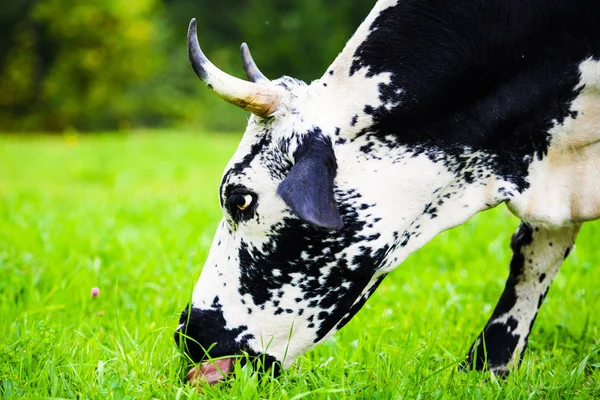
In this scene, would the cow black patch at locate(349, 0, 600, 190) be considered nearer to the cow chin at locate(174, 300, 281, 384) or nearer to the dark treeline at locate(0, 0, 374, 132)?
the cow chin at locate(174, 300, 281, 384)

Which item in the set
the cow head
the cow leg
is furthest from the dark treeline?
the cow head

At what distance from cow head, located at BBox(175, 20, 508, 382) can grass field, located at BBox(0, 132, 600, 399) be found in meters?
0.21

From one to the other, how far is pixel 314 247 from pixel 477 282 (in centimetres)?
213

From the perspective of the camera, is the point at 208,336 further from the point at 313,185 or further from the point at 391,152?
the point at 391,152

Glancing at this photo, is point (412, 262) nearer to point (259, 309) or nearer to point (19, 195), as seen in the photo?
point (259, 309)

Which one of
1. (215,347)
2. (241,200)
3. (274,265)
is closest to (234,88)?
(241,200)

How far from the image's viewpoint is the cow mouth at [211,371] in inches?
108

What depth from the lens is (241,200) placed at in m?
2.71

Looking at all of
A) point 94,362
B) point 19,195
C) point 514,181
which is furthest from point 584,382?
point 19,195

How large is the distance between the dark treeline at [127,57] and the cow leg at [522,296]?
23654 mm

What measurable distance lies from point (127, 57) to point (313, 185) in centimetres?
2692

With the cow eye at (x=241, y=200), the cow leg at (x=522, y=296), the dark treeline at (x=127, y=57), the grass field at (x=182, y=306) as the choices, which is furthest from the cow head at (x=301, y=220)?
the dark treeline at (x=127, y=57)

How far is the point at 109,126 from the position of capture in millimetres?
28656

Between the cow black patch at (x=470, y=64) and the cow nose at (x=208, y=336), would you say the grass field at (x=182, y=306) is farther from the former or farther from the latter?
the cow black patch at (x=470, y=64)
